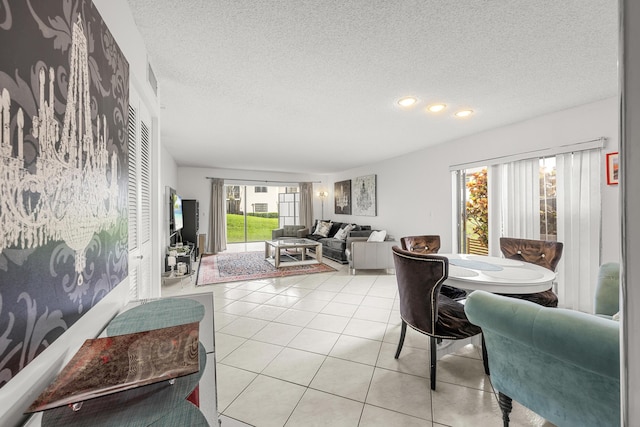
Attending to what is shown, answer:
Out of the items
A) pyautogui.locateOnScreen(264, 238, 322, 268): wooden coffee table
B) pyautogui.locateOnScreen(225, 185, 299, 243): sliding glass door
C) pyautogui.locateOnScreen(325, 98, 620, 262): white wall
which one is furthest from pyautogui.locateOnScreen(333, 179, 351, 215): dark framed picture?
pyautogui.locateOnScreen(264, 238, 322, 268): wooden coffee table

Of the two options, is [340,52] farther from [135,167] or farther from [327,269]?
[327,269]

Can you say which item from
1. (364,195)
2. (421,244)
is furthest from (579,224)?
(364,195)

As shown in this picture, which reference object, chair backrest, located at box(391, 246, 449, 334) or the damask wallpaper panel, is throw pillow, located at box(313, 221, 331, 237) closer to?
chair backrest, located at box(391, 246, 449, 334)

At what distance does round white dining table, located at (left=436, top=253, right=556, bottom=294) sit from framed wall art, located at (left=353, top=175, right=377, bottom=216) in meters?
4.03

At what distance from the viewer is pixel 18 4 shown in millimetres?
585

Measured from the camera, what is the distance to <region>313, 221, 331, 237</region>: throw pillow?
7.06 meters

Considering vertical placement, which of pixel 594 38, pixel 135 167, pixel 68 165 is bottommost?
pixel 68 165

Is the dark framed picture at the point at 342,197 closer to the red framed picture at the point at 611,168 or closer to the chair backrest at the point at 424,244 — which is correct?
the chair backrest at the point at 424,244

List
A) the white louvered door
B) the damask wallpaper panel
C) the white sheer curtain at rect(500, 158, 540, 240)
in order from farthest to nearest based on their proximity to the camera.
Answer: the white sheer curtain at rect(500, 158, 540, 240) < the white louvered door < the damask wallpaper panel

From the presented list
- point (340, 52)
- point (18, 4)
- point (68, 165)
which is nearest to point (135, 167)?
point (68, 165)

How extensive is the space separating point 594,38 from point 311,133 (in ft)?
9.58

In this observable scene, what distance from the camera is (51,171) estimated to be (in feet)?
2.31

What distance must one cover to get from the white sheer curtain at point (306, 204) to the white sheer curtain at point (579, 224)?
243 inches

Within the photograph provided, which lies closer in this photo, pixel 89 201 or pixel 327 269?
pixel 89 201
